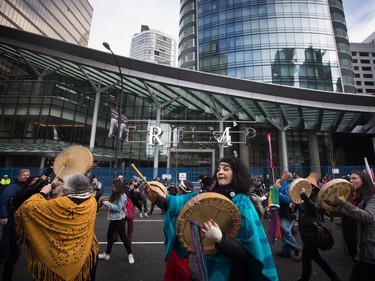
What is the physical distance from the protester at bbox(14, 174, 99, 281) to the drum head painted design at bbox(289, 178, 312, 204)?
3.50 metres

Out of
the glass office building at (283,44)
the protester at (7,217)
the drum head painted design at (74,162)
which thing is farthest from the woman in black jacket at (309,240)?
the glass office building at (283,44)

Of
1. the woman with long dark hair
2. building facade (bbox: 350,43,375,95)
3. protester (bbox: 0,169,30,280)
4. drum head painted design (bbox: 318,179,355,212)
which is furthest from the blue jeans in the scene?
building facade (bbox: 350,43,375,95)

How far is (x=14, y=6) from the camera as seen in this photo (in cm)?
3834

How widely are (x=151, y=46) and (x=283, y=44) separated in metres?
102

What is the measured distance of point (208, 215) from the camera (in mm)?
1752

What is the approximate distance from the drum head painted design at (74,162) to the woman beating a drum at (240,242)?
2.41 m

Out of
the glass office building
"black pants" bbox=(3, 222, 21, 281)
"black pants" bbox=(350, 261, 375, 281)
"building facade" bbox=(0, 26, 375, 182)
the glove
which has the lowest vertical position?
"black pants" bbox=(3, 222, 21, 281)

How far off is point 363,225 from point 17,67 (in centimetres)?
3846

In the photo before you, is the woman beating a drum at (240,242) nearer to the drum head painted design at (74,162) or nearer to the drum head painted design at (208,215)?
the drum head painted design at (208,215)

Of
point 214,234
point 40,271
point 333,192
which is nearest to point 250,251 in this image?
point 214,234

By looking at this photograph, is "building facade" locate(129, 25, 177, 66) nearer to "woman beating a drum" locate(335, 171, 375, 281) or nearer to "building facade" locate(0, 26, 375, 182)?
"building facade" locate(0, 26, 375, 182)

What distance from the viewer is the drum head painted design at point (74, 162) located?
12.0 ft

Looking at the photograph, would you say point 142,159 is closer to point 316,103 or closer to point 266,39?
point 316,103

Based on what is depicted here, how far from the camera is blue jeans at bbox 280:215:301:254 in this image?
205 inches
